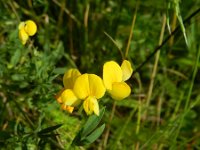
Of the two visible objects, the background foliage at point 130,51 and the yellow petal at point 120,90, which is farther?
the background foliage at point 130,51

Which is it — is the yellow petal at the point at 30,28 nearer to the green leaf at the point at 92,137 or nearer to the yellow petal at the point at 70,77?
the yellow petal at the point at 70,77

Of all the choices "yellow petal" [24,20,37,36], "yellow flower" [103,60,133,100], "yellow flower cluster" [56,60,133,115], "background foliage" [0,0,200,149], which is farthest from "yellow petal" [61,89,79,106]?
"background foliage" [0,0,200,149]

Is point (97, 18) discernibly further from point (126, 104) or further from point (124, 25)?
point (126, 104)

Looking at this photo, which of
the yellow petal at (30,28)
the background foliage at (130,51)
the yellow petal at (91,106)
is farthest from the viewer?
the background foliage at (130,51)

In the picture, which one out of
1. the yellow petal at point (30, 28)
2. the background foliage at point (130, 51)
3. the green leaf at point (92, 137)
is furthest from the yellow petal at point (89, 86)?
the background foliage at point (130, 51)

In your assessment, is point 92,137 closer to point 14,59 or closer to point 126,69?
point 126,69

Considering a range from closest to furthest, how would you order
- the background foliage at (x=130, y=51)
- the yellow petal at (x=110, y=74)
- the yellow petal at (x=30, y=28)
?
the yellow petal at (x=110, y=74), the yellow petal at (x=30, y=28), the background foliage at (x=130, y=51)

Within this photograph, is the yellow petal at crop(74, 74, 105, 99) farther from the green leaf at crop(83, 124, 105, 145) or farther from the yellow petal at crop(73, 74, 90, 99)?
the green leaf at crop(83, 124, 105, 145)
